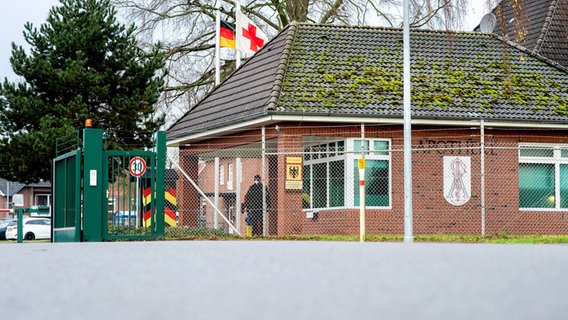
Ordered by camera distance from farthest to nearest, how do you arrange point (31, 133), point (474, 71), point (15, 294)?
point (31, 133) < point (474, 71) < point (15, 294)

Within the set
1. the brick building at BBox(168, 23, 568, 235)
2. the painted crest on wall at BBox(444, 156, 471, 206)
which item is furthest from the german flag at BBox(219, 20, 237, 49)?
Answer: the painted crest on wall at BBox(444, 156, 471, 206)

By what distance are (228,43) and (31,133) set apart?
22.5ft

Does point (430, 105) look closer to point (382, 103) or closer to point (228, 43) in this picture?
point (382, 103)

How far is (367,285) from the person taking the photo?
7578 millimetres

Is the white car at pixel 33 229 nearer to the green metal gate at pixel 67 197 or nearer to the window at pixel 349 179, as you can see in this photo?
the window at pixel 349 179

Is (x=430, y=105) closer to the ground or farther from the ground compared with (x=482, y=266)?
farther from the ground

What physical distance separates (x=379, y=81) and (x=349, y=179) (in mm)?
3443

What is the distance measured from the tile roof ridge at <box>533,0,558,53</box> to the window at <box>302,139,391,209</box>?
9105 mm

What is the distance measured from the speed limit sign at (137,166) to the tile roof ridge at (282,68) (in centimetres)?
528

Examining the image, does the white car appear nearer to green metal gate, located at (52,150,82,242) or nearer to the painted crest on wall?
green metal gate, located at (52,150,82,242)

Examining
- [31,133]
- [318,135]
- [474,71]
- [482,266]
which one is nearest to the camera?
[482,266]

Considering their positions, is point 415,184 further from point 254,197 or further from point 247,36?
point 247,36

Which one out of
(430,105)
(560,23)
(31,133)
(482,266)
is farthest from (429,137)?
(482,266)

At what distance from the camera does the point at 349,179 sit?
2653cm
